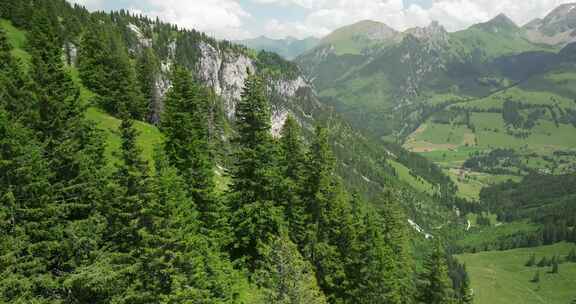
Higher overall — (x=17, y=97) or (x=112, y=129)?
(x=17, y=97)

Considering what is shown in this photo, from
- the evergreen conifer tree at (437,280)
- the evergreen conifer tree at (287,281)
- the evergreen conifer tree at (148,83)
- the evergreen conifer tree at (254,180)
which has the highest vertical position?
the evergreen conifer tree at (148,83)

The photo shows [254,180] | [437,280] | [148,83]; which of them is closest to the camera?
[254,180]

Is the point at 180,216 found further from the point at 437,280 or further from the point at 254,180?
the point at 437,280

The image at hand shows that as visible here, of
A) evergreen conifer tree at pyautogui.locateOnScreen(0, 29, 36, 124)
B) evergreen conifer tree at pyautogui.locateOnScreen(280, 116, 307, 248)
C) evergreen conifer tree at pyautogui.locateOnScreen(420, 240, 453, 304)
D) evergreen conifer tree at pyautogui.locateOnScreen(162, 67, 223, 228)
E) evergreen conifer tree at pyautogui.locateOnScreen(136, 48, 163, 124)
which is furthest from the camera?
evergreen conifer tree at pyautogui.locateOnScreen(136, 48, 163, 124)

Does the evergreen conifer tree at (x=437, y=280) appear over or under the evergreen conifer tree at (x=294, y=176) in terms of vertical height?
under

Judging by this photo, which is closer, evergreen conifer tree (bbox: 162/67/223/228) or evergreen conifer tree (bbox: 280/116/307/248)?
evergreen conifer tree (bbox: 162/67/223/228)

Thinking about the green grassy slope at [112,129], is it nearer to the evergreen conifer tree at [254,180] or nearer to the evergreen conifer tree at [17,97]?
the evergreen conifer tree at [17,97]

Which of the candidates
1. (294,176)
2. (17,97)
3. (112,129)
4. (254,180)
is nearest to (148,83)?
(112,129)

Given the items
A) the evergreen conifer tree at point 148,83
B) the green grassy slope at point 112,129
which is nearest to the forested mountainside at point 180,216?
the green grassy slope at point 112,129

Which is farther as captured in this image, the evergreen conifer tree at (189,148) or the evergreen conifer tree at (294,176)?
the evergreen conifer tree at (294,176)

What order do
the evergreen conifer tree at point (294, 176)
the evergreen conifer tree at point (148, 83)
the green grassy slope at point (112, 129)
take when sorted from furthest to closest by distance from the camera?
1. the evergreen conifer tree at point (148, 83)
2. the green grassy slope at point (112, 129)
3. the evergreen conifer tree at point (294, 176)

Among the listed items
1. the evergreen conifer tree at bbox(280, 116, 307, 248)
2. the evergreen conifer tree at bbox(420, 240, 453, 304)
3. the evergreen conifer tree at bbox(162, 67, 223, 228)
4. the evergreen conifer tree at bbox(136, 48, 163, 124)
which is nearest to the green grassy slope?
the evergreen conifer tree at bbox(162, 67, 223, 228)

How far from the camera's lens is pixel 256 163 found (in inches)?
1409

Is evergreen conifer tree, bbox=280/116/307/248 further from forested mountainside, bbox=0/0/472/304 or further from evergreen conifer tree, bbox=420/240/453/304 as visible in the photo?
evergreen conifer tree, bbox=420/240/453/304
